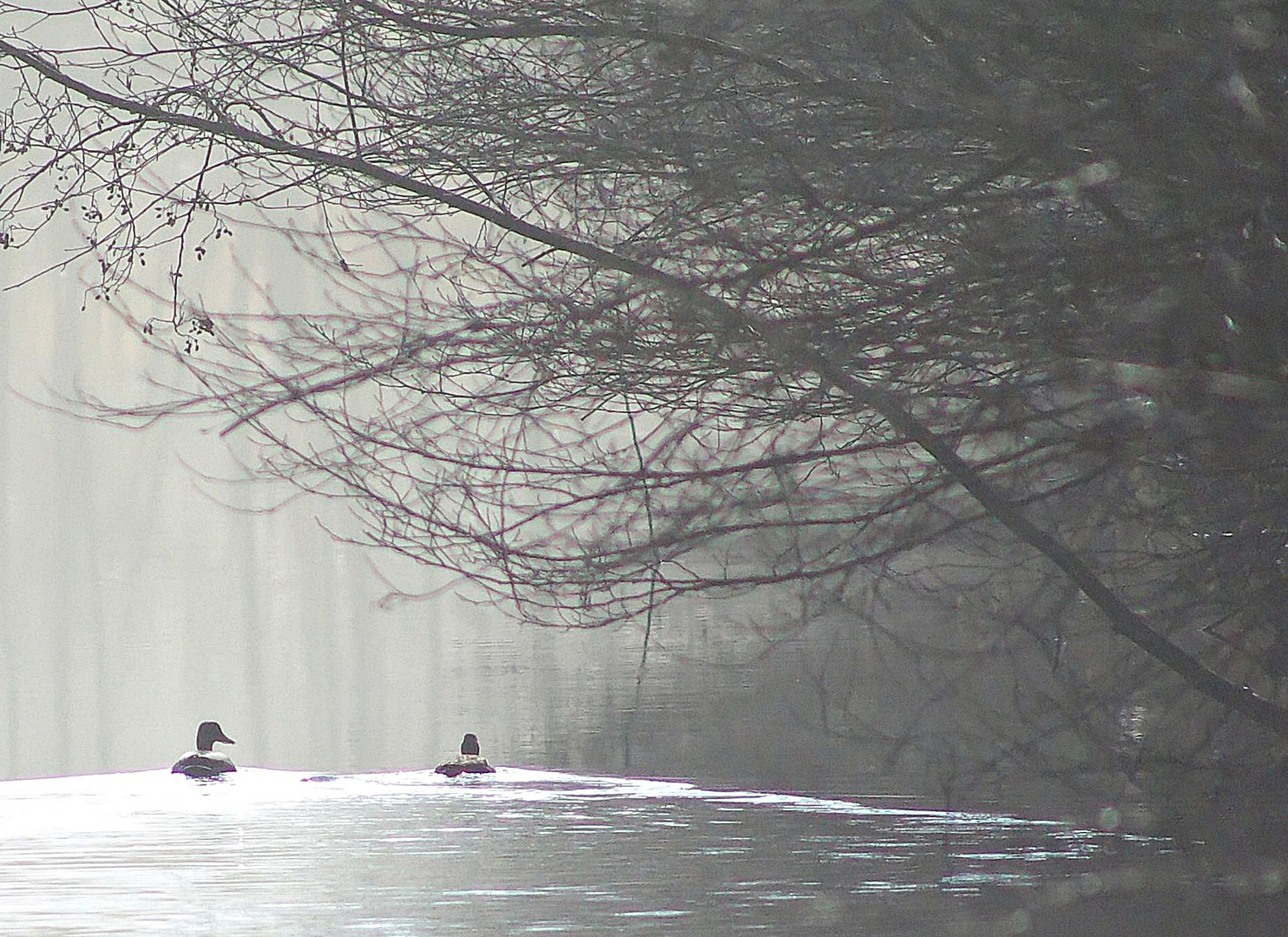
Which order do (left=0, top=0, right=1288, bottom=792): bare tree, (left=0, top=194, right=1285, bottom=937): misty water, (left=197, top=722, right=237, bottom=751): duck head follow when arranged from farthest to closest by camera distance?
(left=197, top=722, right=237, bottom=751): duck head, (left=0, top=194, right=1285, bottom=937): misty water, (left=0, top=0, right=1288, bottom=792): bare tree

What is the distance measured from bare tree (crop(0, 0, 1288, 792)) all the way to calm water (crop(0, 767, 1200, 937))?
0.78 m

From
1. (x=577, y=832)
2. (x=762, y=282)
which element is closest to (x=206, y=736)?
(x=577, y=832)

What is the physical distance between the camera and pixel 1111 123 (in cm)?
329

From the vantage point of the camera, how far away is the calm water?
4.26 m

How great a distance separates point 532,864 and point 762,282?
1.87 metres

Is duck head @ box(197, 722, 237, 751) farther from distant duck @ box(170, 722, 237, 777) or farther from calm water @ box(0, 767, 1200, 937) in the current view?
calm water @ box(0, 767, 1200, 937)

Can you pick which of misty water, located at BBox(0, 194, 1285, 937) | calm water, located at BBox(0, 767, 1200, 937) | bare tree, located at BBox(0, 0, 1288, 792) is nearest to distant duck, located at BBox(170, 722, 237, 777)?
misty water, located at BBox(0, 194, 1285, 937)

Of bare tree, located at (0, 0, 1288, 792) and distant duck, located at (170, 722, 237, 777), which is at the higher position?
bare tree, located at (0, 0, 1288, 792)

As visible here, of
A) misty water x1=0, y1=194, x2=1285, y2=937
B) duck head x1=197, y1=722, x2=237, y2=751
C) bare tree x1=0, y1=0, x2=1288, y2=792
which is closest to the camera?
bare tree x1=0, y1=0, x2=1288, y2=792

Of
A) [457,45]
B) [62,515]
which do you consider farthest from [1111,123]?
[62,515]

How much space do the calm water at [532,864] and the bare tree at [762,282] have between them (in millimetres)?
776

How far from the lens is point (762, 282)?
381cm

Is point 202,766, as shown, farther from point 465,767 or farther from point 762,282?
point 762,282

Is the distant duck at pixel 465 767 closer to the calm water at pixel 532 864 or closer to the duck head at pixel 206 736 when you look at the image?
the calm water at pixel 532 864
